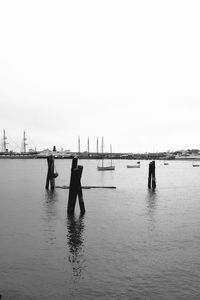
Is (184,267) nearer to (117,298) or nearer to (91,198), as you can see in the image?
(117,298)

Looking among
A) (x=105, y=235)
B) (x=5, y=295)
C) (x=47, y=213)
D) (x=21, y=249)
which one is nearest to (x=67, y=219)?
(x=47, y=213)

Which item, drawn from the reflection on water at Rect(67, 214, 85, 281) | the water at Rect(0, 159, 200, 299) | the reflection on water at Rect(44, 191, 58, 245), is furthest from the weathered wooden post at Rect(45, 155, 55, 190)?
the reflection on water at Rect(67, 214, 85, 281)

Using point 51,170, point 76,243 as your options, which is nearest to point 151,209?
point 76,243

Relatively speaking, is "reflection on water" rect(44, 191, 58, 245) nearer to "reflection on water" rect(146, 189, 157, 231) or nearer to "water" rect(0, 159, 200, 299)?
"water" rect(0, 159, 200, 299)

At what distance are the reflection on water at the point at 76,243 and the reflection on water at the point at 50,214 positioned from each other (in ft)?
2.84

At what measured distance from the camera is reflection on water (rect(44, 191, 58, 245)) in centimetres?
1888

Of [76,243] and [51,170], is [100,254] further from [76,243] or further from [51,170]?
[51,170]

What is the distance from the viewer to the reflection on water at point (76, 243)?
13.6 meters

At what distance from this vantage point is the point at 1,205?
1200 inches

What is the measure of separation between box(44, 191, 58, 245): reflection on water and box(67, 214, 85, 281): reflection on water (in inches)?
34.0

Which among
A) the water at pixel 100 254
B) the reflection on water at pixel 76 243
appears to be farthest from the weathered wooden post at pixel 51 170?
the reflection on water at pixel 76 243

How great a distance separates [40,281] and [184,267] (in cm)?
523

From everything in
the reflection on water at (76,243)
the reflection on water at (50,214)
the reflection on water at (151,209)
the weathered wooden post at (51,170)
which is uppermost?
the weathered wooden post at (51,170)

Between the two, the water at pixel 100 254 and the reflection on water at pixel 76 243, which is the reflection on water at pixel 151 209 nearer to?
the water at pixel 100 254
